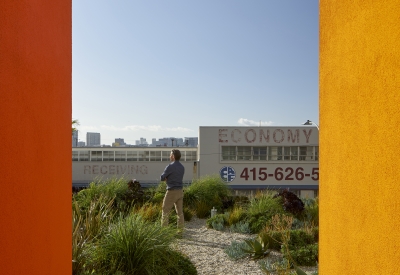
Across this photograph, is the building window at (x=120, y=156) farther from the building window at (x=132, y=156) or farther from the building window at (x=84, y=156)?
the building window at (x=84, y=156)

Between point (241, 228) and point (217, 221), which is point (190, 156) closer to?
point (217, 221)

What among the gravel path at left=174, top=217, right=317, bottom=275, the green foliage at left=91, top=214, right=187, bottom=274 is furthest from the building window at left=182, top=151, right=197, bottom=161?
the green foliage at left=91, top=214, right=187, bottom=274

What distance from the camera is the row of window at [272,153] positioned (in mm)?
28891

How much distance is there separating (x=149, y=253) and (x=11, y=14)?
3.40 m

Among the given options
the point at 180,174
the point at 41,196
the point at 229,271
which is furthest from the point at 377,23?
the point at 180,174

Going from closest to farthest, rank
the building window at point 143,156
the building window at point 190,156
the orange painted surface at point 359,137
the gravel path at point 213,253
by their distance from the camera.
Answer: the orange painted surface at point 359,137
the gravel path at point 213,253
the building window at point 143,156
the building window at point 190,156

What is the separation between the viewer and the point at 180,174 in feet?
27.6

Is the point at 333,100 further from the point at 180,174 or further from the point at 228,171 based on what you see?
the point at 228,171

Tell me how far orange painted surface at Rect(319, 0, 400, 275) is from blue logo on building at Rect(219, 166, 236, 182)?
80.9ft

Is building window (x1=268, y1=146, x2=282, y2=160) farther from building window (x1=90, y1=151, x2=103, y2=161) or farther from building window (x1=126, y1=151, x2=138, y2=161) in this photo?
building window (x1=90, y1=151, x2=103, y2=161)

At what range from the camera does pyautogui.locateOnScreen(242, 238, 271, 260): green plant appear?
6930 mm

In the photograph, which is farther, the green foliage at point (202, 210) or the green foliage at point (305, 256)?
the green foliage at point (202, 210)

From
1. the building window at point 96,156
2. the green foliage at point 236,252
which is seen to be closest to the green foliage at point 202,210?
the green foliage at point 236,252

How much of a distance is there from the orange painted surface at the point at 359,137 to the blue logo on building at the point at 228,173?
971 inches
